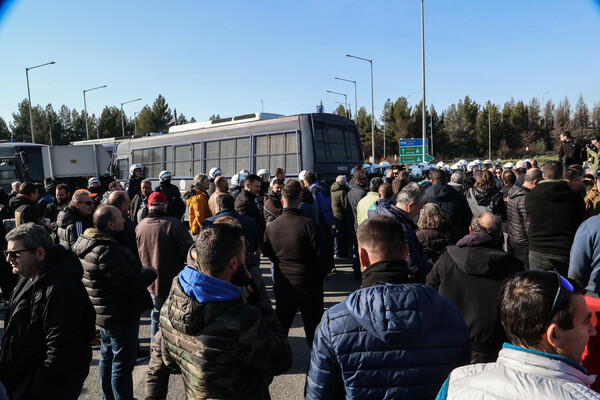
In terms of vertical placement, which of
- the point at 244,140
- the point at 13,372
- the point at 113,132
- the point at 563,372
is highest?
the point at 113,132

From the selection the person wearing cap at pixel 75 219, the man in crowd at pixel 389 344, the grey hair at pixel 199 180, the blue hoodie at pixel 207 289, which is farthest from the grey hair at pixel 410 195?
the grey hair at pixel 199 180

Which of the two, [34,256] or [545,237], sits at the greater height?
[34,256]

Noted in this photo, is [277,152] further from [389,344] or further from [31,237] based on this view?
[389,344]

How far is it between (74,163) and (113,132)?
5960 cm

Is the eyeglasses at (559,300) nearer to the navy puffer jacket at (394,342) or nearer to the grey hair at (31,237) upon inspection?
the navy puffer jacket at (394,342)

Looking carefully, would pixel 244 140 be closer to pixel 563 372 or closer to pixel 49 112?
pixel 563 372

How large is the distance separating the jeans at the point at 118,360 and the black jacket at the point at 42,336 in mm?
822

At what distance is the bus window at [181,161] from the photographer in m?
17.0

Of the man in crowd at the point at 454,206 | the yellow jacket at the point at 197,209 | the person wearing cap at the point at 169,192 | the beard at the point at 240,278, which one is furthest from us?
the person wearing cap at the point at 169,192

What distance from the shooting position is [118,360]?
3842 mm

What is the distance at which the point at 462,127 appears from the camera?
81.7m

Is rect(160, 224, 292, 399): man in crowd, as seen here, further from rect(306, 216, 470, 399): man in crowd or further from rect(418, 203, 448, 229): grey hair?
rect(418, 203, 448, 229): grey hair

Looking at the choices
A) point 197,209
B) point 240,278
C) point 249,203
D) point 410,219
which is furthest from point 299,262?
point 197,209

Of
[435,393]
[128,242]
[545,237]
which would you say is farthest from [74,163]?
[435,393]
